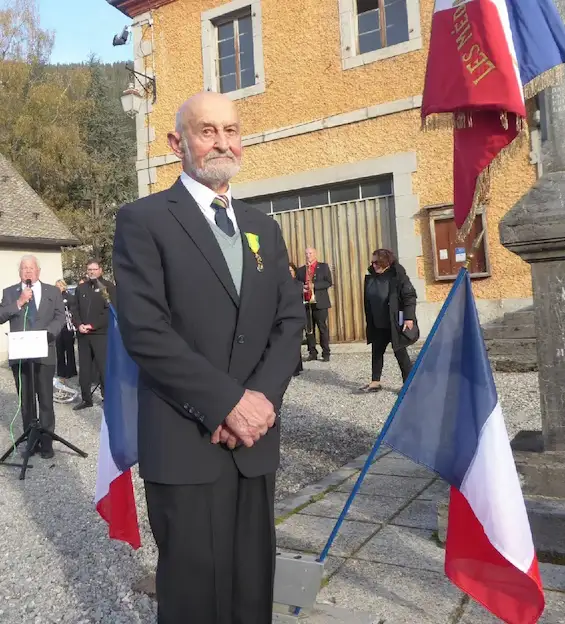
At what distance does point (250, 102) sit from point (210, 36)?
1.75 meters

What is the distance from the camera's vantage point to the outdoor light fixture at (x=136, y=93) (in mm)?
13672

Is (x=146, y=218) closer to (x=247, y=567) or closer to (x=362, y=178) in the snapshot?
(x=247, y=567)

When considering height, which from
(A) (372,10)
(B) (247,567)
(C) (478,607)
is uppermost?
(A) (372,10)

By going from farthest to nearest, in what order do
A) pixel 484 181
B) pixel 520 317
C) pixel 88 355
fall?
pixel 520 317, pixel 88 355, pixel 484 181

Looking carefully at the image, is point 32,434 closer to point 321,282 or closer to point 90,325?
point 90,325

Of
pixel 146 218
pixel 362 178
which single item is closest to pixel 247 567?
pixel 146 218

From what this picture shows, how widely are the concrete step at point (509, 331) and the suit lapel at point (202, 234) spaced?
24.1ft

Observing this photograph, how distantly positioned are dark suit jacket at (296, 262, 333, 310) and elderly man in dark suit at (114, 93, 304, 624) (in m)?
8.58

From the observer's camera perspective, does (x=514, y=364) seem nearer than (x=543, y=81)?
No

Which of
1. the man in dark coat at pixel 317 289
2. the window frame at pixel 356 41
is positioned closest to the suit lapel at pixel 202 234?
the man in dark coat at pixel 317 289

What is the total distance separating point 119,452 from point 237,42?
11.9 metres

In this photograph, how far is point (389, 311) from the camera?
7723 mm

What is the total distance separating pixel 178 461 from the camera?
1871 millimetres

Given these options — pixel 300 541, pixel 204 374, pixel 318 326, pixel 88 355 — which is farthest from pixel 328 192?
pixel 204 374
